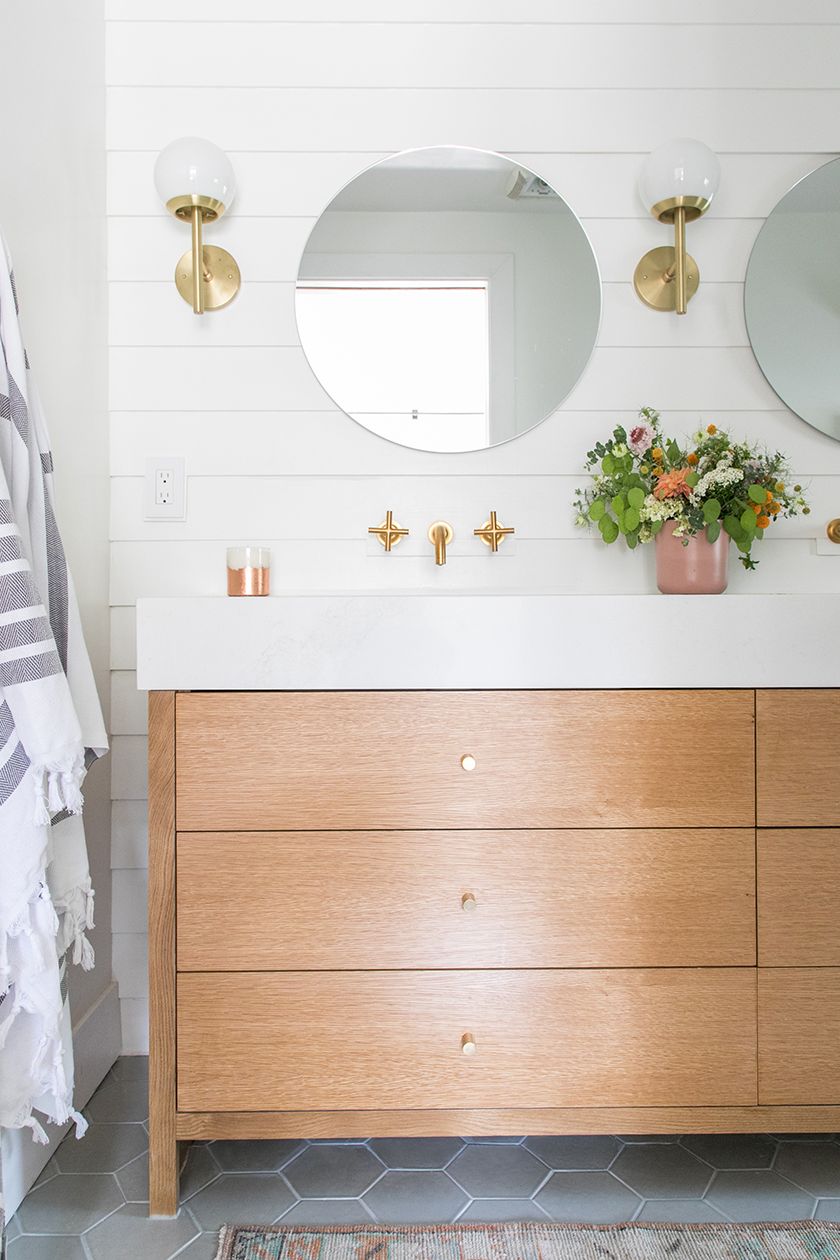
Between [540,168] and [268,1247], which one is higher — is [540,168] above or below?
above

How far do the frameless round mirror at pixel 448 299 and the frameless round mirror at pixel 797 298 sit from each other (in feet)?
1.12

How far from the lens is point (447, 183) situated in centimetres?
175

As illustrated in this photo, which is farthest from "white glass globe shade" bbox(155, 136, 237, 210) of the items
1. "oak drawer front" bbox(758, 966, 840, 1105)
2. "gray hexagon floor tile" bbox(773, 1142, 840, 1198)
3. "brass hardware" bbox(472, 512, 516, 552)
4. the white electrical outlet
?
"gray hexagon floor tile" bbox(773, 1142, 840, 1198)

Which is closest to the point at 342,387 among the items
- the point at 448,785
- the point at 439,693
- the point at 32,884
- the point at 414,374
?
the point at 414,374

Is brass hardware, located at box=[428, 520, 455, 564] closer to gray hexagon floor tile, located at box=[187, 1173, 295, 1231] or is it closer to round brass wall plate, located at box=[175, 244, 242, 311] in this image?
round brass wall plate, located at box=[175, 244, 242, 311]

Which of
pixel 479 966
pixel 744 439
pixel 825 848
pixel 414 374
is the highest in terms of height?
pixel 414 374

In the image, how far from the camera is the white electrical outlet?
1753 millimetres

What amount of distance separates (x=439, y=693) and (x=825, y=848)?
598 mm

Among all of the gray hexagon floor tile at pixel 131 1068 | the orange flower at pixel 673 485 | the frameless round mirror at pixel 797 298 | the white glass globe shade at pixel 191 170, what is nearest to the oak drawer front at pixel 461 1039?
the gray hexagon floor tile at pixel 131 1068

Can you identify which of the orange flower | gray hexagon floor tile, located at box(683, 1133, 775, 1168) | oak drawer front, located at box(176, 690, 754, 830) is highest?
the orange flower

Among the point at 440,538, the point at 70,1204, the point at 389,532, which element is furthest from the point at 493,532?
the point at 70,1204

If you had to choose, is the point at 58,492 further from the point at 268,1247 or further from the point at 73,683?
the point at 268,1247

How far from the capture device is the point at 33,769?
1053mm

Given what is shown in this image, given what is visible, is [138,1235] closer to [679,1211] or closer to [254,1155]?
[254,1155]
